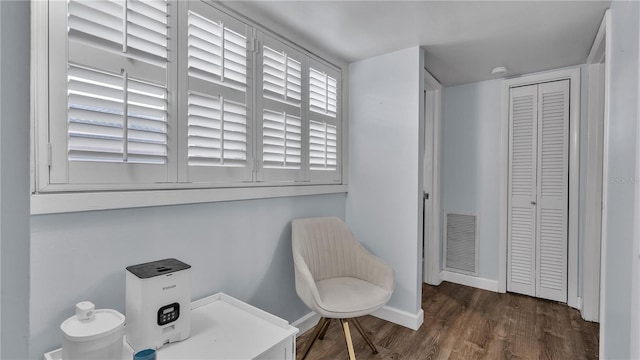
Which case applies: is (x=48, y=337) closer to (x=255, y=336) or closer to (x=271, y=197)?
(x=255, y=336)

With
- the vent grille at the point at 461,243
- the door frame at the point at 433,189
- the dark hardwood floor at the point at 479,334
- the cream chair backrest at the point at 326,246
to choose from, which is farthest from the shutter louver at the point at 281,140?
the vent grille at the point at 461,243

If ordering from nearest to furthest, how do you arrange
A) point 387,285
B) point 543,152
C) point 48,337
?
1. point 48,337
2. point 387,285
3. point 543,152

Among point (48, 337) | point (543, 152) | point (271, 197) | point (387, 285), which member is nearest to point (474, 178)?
point (543, 152)

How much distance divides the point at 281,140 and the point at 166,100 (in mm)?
841

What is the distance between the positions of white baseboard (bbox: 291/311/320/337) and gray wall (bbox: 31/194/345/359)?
0.13 ft

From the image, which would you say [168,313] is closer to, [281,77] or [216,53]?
[216,53]

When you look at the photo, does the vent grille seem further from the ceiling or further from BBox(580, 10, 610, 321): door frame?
the ceiling

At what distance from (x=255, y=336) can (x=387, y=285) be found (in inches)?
43.9

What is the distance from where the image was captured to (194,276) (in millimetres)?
1696

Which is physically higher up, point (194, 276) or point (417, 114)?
point (417, 114)

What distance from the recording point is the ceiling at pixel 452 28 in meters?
1.93

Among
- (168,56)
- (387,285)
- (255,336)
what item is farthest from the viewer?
(387,285)

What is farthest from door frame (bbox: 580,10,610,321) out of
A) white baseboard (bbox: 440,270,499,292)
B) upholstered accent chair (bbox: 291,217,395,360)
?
upholstered accent chair (bbox: 291,217,395,360)

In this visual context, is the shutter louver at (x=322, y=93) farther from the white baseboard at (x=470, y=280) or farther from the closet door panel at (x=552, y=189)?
the white baseboard at (x=470, y=280)
